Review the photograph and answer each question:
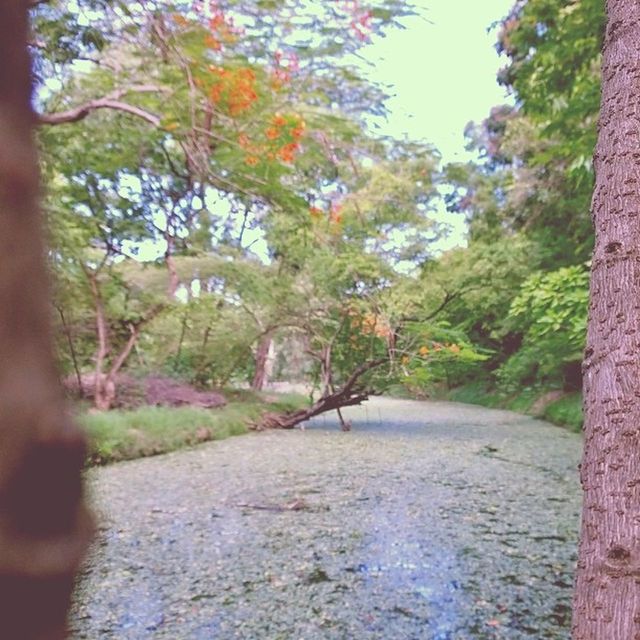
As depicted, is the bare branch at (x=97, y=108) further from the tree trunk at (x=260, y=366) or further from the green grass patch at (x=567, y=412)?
the green grass patch at (x=567, y=412)

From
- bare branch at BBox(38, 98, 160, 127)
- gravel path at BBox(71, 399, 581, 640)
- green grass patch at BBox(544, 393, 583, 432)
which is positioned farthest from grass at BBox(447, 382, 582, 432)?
bare branch at BBox(38, 98, 160, 127)

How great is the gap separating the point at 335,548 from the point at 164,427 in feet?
13.3

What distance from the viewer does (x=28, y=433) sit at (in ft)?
0.90

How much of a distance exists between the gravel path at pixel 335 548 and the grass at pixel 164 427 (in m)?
0.25

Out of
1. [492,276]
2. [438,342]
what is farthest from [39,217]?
[492,276]

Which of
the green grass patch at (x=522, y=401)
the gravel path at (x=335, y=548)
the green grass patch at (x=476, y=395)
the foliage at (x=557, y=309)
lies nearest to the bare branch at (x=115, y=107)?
the gravel path at (x=335, y=548)

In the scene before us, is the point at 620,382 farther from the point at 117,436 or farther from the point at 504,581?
the point at 117,436

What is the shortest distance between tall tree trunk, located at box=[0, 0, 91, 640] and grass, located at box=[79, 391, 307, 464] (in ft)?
16.6

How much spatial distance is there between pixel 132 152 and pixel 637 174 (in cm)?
620

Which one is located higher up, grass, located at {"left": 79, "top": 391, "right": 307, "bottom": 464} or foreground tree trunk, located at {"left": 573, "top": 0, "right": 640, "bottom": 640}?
foreground tree trunk, located at {"left": 573, "top": 0, "right": 640, "bottom": 640}

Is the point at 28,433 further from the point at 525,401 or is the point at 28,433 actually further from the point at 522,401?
the point at 522,401

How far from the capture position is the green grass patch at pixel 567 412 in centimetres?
894

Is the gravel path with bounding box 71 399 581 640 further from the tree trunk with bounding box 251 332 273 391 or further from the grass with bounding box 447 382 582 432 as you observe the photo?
the tree trunk with bounding box 251 332 273 391

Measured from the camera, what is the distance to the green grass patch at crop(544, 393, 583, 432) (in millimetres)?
8941
